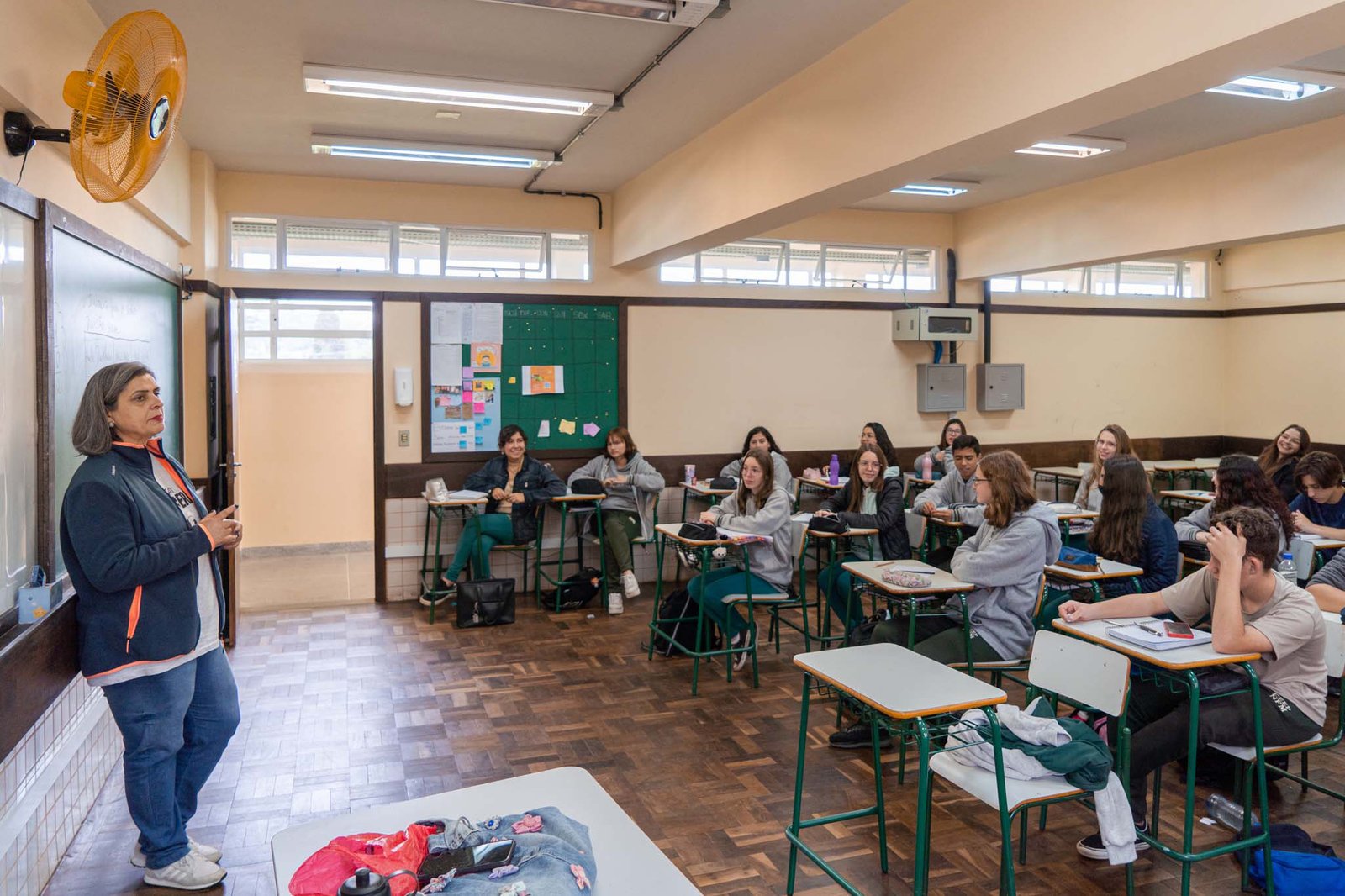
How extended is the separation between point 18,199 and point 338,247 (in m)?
4.34

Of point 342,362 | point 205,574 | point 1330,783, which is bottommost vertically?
point 1330,783

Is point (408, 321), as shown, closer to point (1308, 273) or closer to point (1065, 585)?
point (1065, 585)

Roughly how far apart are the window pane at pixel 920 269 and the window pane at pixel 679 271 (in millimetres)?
2048

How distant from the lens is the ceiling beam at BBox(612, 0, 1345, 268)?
8.55 feet

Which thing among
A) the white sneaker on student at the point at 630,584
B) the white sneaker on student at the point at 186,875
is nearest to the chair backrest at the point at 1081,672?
the white sneaker on student at the point at 186,875

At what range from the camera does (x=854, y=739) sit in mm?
4105

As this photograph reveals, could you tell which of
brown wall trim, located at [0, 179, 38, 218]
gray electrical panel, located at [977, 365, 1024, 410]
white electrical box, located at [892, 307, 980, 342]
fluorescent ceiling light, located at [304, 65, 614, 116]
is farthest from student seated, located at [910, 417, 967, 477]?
brown wall trim, located at [0, 179, 38, 218]

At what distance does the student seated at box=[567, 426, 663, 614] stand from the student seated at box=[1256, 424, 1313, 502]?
433 cm

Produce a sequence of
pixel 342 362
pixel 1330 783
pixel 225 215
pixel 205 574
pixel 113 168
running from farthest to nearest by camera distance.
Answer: pixel 342 362 → pixel 225 215 → pixel 1330 783 → pixel 205 574 → pixel 113 168

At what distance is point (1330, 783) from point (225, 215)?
7038mm

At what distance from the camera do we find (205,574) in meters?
3.02

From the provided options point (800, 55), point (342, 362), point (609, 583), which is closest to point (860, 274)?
point (609, 583)

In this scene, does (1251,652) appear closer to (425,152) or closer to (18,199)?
(18,199)

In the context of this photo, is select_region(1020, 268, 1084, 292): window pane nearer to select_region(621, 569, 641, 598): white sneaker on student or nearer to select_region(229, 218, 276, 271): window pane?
select_region(621, 569, 641, 598): white sneaker on student
